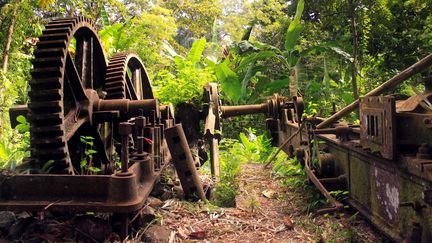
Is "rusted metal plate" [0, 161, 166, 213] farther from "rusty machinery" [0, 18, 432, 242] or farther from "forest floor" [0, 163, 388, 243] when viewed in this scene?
"forest floor" [0, 163, 388, 243]

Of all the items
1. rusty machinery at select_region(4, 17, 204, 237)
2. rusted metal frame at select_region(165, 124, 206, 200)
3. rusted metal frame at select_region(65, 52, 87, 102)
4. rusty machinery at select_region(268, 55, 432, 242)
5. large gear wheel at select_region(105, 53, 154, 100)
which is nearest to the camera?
rusty machinery at select_region(268, 55, 432, 242)

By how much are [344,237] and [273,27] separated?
13356 mm

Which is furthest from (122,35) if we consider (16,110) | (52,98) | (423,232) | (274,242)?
(423,232)

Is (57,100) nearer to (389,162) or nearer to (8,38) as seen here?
(389,162)

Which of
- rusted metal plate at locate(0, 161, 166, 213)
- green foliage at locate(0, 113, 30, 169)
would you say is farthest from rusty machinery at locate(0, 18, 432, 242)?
green foliage at locate(0, 113, 30, 169)

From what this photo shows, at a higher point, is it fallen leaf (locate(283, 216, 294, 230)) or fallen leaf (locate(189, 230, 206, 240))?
fallen leaf (locate(189, 230, 206, 240))

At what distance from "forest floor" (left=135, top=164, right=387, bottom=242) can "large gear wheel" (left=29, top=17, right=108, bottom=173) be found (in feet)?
3.28

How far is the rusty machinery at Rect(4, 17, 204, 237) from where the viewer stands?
277 cm

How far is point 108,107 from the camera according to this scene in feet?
13.6

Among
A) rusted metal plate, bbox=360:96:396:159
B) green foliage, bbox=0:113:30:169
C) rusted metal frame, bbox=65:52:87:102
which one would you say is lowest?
green foliage, bbox=0:113:30:169

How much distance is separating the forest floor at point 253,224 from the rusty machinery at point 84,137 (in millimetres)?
345

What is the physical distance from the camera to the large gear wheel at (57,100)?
326 cm

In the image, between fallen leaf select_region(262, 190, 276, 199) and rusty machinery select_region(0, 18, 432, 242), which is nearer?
rusty machinery select_region(0, 18, 432, 242)

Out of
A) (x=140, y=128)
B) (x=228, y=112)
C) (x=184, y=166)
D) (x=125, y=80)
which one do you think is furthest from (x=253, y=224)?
(x=228, y=112)
